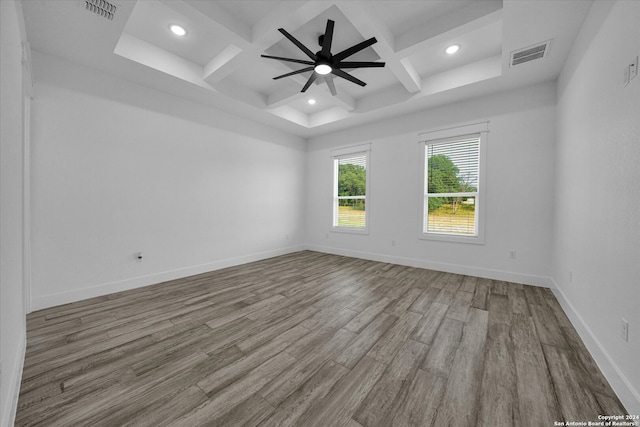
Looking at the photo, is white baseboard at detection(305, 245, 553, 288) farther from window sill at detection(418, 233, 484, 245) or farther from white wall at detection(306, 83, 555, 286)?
window sill at detection(418, 233, 484, 245)

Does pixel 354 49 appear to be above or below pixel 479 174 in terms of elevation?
above

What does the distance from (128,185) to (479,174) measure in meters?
5.25

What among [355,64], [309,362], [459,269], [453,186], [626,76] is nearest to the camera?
[626,76]

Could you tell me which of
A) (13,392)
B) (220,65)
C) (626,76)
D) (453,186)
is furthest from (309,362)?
(453,186)

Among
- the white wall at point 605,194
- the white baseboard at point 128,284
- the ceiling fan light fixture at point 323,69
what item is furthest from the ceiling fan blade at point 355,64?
the white baseboard at point 128,284

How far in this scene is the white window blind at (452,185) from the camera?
3951 mm

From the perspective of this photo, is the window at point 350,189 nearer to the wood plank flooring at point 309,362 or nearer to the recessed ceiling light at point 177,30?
the wood plank flooring at point 309,362

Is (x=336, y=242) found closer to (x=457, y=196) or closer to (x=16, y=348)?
(x=457, y=196)

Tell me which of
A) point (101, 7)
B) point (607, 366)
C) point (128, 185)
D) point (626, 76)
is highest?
point (101, 7)

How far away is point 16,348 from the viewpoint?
5.19 ft

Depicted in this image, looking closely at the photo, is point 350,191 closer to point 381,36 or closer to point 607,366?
point 381,36

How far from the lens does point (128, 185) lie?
3246mm

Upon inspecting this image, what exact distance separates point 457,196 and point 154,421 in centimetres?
452

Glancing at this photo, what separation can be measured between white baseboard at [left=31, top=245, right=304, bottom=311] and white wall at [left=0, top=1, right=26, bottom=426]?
4.06 ft
